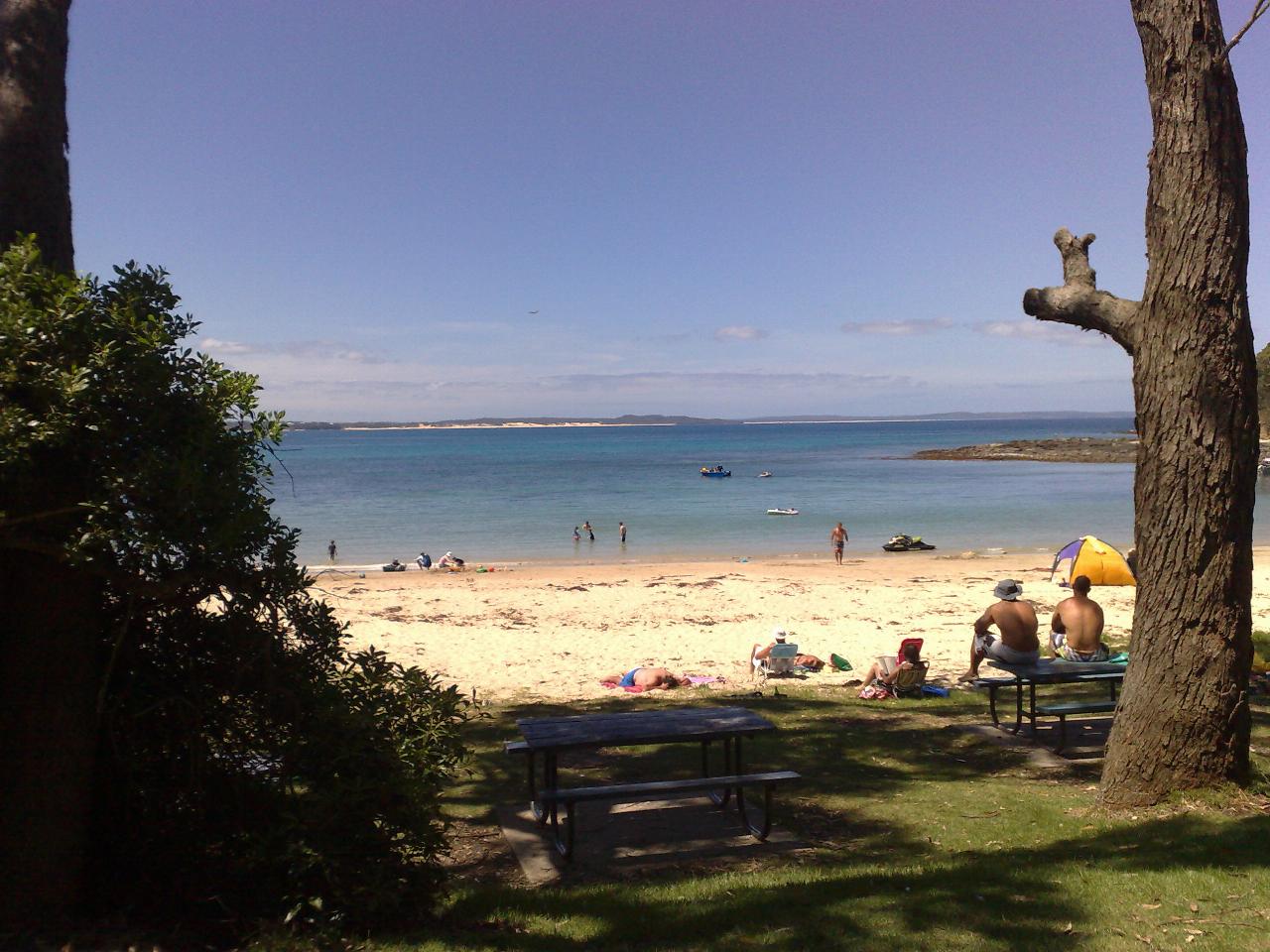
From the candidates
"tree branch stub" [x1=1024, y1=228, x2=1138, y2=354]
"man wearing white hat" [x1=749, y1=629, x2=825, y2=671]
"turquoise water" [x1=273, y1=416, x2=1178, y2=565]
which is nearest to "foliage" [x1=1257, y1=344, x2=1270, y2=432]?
"turquoise water" [x1=273, y1=416, x2=1178, y2=565]

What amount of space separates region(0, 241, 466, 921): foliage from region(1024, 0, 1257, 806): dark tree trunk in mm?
3943

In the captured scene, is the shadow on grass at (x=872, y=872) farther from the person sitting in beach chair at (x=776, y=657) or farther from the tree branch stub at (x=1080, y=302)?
the person sitting in beach chair at (x=776, y=657)

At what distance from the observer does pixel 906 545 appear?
98.3ft

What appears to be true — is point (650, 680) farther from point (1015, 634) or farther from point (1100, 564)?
point (1100, 564)

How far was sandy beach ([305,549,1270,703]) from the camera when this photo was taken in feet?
40.3

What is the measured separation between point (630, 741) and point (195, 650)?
234 centimetres

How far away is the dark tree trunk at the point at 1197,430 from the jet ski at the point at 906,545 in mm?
24932

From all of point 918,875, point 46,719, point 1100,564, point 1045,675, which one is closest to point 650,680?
point 1045,675

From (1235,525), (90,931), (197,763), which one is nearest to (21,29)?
(197,763)

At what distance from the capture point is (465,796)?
6312 mm

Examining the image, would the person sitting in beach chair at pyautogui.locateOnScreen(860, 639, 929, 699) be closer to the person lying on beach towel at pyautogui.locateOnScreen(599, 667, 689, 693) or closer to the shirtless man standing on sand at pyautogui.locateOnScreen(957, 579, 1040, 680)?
the shirtless man standing on sand at pyautogui.locateOnScreen(957, 579, 1040, 680)

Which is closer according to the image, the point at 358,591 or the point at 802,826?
the point at 802,826

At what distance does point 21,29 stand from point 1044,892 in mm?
5369

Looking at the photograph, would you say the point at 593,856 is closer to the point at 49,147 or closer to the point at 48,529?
the point at 48,529
